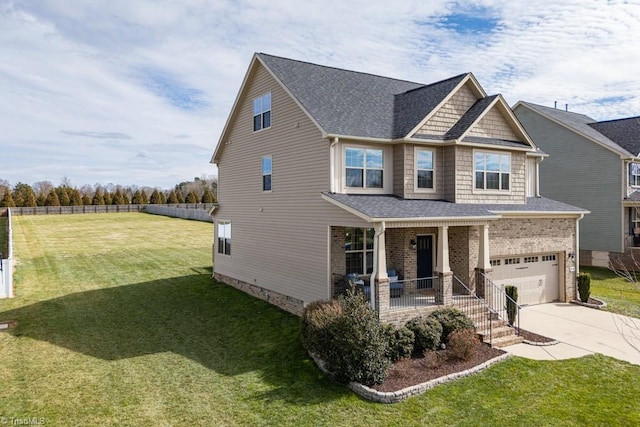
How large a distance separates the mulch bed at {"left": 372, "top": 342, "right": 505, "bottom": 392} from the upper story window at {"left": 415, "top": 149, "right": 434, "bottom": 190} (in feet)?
20.3

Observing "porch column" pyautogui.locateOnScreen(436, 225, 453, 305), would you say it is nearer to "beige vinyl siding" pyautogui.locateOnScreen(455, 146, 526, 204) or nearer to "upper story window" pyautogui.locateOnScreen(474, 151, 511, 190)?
"beige vinyl siding" pyautogui.locateOnScreen(455, 146, 526, 204)

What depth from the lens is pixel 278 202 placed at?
57.9 ft

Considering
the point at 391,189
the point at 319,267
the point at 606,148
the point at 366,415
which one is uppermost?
the point at 606,148

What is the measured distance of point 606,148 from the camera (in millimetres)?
27969

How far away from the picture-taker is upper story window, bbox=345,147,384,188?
50.1 feet

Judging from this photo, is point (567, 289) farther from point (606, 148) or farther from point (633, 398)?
point (606, 148)

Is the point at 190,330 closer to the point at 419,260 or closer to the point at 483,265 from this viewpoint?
the point at 419,260

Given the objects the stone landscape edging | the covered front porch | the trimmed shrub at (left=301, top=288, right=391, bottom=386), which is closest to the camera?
the stone landscape edging

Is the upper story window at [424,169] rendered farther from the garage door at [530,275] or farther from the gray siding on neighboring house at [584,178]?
the gray siding on neighboring house at [584,178]

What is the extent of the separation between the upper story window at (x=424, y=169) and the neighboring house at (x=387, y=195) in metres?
0.05

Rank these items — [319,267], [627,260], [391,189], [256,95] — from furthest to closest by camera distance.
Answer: [627,260]
[256,95]
[391,189]
[319,267]

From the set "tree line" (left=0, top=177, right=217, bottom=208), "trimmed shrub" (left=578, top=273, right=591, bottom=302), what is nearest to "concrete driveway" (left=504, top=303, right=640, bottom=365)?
"trimmed shrub" (left=578, top=273, right=591, bottom=302)

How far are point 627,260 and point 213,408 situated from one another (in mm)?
28213

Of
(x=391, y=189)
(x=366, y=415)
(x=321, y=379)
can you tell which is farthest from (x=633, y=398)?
(x=391, y=189)
